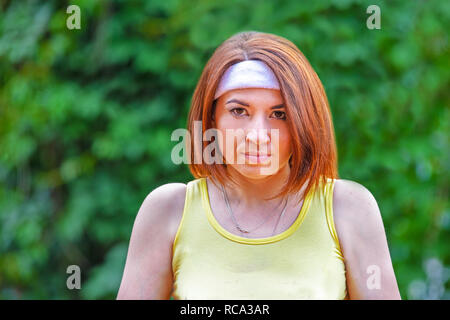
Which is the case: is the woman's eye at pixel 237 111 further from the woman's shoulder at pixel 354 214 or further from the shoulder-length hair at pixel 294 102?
the woman's shoulder at pixel 354 214

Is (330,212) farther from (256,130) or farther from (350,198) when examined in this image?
(256,130)

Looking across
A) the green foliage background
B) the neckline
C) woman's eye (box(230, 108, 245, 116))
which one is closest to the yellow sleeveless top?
the neckline

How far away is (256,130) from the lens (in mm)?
1341

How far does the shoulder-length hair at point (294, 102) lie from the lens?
4.42 ft

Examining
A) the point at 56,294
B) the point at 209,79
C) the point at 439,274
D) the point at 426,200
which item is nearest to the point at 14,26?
the point at 56,294

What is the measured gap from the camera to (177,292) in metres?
1.40

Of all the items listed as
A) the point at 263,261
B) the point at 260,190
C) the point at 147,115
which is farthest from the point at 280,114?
the point at 147,115

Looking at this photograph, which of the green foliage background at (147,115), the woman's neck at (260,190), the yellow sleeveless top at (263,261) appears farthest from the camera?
the green foliage background at (147,115)

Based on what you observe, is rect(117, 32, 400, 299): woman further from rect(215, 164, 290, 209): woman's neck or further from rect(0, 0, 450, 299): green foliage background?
rect(0, 0, 450, 299): green foliage background

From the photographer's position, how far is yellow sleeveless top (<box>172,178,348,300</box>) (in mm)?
1328

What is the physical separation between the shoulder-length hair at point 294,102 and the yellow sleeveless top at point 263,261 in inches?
2.9

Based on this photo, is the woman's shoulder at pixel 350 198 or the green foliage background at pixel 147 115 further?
the green foliage background at pixel 147 115

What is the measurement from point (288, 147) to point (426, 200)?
1916mm

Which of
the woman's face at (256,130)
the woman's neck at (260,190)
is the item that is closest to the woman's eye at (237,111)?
the woman's face at (256,130)
